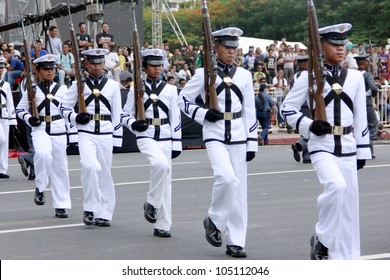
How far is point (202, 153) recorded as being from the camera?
24.4 meters

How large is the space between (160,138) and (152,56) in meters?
1.01

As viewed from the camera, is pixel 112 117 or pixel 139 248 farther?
pixel 112 117

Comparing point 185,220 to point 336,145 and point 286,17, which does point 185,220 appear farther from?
point 286,17

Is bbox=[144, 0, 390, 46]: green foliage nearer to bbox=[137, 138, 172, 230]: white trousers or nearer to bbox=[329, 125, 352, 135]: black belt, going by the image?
bbox=[137, 138, 172, 230]: white trousers

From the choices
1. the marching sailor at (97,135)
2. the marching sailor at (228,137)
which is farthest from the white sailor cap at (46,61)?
the marching sailor at (228,137)

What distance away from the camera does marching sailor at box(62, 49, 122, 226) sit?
12969mm

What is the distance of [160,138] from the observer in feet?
40.4

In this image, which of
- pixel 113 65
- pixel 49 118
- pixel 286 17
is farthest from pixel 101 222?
pixel 286 17

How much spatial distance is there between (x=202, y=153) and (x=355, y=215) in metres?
15.0

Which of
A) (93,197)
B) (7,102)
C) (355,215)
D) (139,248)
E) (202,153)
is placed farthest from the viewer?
(202,153)

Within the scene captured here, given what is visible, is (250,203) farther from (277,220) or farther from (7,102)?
(7,102)

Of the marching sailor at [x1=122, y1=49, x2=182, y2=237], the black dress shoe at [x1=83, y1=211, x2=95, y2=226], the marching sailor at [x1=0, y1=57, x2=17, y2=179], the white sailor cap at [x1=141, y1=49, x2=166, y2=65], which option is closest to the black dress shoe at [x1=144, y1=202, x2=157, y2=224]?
the marching sailor at [x1=122, y1=49, x2=182, y2=237]

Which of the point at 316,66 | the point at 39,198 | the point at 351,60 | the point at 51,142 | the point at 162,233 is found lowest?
the point at 351,60

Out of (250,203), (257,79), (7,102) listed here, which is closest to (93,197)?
(250,203)
